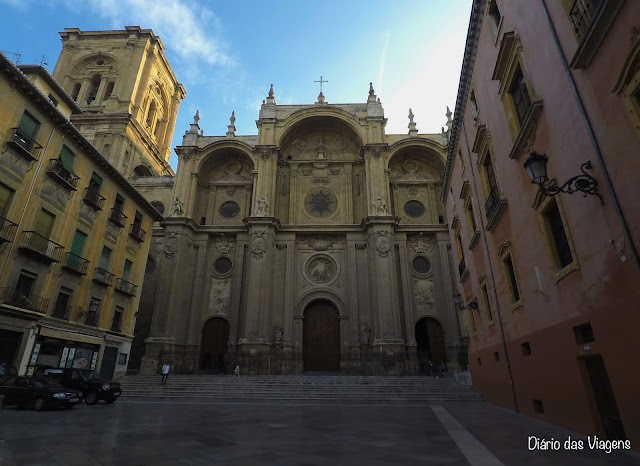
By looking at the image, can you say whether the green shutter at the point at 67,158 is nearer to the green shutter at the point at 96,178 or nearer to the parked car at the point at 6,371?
the green shutter at the point at 96,178

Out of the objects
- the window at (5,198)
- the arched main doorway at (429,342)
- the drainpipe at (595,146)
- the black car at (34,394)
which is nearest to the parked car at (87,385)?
the black car at (34,394)

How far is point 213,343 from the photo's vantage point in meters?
26.5

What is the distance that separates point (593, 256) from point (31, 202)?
19.3m

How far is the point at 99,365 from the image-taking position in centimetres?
1934

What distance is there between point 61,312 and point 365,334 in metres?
17.6

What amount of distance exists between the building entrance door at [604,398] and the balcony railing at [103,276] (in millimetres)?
20744

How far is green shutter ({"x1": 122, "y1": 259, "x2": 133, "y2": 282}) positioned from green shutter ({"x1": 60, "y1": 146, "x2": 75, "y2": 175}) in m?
6.49

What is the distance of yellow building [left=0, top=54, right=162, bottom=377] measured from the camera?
14.6m

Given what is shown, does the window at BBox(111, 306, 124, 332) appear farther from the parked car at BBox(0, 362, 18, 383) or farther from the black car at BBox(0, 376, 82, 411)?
the black car at BBox(0, 376, 82, 411)

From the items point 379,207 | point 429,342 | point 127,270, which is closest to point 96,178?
point 127,270

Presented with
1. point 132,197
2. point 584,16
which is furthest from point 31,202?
point 584,16

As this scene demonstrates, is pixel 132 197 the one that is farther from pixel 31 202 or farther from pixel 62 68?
pixel 62 68

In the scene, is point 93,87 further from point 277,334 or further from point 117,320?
point 277,334

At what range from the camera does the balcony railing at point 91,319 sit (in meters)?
18.7
